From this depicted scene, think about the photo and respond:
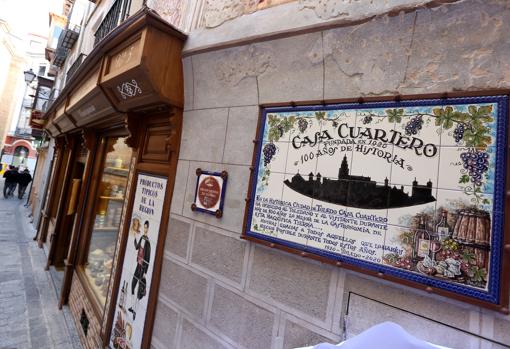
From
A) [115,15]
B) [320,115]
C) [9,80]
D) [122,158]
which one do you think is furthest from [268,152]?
[9,80]

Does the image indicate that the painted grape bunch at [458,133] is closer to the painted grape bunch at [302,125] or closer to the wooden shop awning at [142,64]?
the painted grape bunch at [302,125]

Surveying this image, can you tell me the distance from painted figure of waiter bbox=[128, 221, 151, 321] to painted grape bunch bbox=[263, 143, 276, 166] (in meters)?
1.61

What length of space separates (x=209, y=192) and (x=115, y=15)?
215 inches

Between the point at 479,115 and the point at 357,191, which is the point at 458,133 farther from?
the point at 357,191

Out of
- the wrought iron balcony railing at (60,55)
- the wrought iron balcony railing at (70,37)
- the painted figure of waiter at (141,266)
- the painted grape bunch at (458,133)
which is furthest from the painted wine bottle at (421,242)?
the wrought iron balcony railing at (60,55)

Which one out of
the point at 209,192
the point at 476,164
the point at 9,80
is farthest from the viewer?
the point at 9,80

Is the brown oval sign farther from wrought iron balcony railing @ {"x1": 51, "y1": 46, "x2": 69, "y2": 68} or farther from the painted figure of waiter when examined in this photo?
wrought iron balcony railing @ {"x1": 51, "y1": 46, "x2": 69, "y2": 68}

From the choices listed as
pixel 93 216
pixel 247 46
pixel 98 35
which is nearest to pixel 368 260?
pixel 247 46

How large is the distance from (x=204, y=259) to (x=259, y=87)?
1364 millimetres

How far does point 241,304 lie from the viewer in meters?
1.84

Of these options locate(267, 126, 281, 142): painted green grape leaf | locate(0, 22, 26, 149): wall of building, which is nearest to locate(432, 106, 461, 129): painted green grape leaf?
locate(267, 126, 281, 142): painted green grape leaf

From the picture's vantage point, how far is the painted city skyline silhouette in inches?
49.5

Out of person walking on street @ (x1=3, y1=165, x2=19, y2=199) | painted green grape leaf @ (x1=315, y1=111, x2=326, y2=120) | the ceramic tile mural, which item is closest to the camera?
the ceramic tile mural

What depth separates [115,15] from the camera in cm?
563
